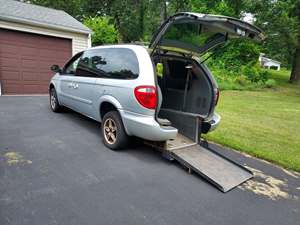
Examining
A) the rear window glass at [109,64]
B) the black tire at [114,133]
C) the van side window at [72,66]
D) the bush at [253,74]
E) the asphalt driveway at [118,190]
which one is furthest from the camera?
the bush at [253,74]

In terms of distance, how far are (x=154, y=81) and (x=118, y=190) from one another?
155cm

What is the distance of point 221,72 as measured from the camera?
16.4 meters

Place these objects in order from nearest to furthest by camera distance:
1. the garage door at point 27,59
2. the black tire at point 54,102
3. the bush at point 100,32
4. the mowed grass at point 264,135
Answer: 1. the mowed grass at point 264,135
2. the black tire at point 54,102
3. the garage door at point 27,59
4. the bush at point 100,32

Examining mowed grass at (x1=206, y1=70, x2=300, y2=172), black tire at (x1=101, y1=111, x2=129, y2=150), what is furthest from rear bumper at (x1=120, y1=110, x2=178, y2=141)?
mowed grass at (x1=206, y1=70, x2=300, y2=172)

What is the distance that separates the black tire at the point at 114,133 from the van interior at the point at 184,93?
2.51 feet

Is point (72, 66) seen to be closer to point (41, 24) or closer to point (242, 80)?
point (41, 24)

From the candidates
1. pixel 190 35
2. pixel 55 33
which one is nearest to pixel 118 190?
pixel 190 35

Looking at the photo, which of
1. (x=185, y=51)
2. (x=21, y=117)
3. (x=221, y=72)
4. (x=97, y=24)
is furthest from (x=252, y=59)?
(x=21, y=117)

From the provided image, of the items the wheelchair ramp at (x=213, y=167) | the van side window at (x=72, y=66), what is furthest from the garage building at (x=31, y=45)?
the wheelchair ramp at (x=213, y=167)

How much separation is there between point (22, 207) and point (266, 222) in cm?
252

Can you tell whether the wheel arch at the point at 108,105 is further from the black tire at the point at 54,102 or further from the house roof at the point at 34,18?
the house roof at the point at 34,18

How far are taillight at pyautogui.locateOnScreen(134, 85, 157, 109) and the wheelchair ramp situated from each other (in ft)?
2.75

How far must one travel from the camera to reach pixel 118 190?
8.63 feet

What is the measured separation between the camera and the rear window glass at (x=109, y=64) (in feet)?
11.3
